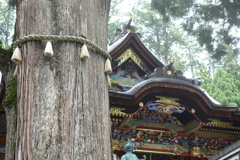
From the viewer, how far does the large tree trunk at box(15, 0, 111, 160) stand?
195 cm

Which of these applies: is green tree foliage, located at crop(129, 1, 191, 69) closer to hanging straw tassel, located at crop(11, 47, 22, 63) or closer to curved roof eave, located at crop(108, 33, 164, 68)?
curved roof eave, located at crop(108, 33, 164, 68)

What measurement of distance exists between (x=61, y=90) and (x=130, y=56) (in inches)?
334

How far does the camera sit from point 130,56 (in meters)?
10.5

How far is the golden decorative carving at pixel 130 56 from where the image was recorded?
10.3 meters

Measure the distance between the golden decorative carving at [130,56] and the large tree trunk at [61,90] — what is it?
26.1 ft

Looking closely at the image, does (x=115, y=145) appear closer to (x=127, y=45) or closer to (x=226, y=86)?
(x=127, y=45)

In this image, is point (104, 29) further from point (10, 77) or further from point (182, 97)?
point (182, 97)

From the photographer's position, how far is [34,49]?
2.16 meters

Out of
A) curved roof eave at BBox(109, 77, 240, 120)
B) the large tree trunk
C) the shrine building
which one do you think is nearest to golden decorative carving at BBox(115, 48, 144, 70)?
the shrine building

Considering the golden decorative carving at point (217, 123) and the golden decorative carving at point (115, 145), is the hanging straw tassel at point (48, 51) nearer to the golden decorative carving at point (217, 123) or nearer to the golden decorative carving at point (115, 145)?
the golden decorative carving at point (115, 145)

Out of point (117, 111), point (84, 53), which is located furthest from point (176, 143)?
point (84, 53)

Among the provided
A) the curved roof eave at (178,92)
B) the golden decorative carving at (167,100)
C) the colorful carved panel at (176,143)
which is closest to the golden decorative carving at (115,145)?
the colorful carved panel at (176,143)

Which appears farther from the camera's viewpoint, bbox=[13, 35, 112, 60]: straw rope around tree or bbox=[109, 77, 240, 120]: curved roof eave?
bbox=[109, 77, 240, 120]: curved roof eave

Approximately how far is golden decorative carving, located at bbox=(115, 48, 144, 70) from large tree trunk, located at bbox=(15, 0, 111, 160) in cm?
795
